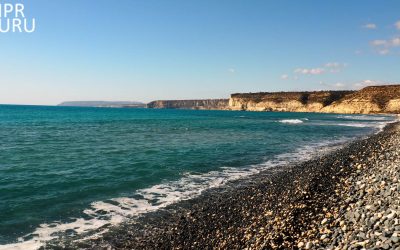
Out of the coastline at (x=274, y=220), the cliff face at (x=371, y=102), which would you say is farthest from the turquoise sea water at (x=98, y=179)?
the cliff face at (x=371, y=102)

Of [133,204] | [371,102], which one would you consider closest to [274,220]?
[133,204]

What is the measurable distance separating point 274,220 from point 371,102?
170463mm

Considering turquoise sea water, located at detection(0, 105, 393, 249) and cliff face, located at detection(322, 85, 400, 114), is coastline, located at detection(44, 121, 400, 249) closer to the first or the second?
turquoise sea water, located at detection(0, 105, 393, 249)

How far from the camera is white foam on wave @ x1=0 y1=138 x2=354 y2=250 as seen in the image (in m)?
11.3

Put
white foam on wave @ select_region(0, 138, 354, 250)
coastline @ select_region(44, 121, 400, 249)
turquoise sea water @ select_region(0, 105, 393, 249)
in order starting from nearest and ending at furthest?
coastline @ select_region(44, 121, 400, 249) → white foam on wave @ select_region(0, 138, 354, 250) → turquoise sea water @ select_region(0, 105, 393, 249)

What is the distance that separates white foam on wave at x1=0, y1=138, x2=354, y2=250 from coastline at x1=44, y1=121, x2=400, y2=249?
65 centimetres

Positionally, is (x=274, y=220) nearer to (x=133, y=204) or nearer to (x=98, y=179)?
(x=133, y=204)

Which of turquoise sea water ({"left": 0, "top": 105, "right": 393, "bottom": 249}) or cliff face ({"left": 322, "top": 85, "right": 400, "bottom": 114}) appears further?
cliff face ({"left": 322, "top": 85, "right": 400, "bottom": 114})

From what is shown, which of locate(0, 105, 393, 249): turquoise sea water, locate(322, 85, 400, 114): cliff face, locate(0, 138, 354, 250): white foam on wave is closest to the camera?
locate(0, 138, 354, 250): white foam on wave

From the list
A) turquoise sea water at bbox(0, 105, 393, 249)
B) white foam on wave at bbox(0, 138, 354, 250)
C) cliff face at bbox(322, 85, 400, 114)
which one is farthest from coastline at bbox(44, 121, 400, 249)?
cliff face at bbox(322, 85, 400, 114)

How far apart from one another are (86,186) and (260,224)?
10.6m

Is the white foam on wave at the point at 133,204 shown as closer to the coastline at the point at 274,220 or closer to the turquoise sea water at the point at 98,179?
the turquoise sea water at the point at 98,179

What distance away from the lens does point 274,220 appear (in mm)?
11000

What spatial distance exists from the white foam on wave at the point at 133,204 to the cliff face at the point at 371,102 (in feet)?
484
